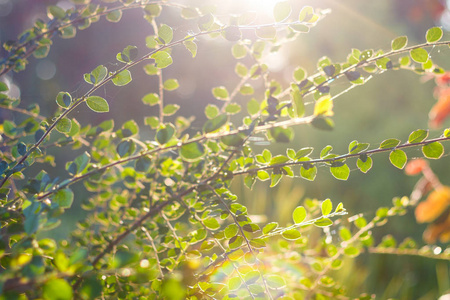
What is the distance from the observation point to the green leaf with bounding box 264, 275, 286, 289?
0.56 metres

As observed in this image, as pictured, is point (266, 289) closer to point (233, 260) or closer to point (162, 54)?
point (233, 260)

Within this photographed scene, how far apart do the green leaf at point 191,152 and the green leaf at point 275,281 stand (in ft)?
0.71

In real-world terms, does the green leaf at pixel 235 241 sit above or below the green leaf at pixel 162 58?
below

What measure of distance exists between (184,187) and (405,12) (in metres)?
8.52

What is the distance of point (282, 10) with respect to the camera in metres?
0.64

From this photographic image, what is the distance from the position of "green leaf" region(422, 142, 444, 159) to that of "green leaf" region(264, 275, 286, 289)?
11.8 inches

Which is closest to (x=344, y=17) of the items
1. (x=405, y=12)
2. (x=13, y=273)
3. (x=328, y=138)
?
(x=405, y=12)

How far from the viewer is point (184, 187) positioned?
843 mm

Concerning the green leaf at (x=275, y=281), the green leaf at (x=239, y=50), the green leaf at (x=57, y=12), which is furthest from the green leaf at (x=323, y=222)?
the green leaf at (x=57, y=12)

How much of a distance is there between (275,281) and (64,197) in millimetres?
339

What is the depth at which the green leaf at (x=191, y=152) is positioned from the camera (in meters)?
0.58

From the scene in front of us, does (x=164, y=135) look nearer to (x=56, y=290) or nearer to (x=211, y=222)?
(x=211, y=222)

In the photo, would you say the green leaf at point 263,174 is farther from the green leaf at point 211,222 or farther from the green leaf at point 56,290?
the green leaf at point 56,290

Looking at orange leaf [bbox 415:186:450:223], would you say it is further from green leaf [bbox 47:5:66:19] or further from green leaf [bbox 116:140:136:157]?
green leaf [bbox 47:5:66:19]
